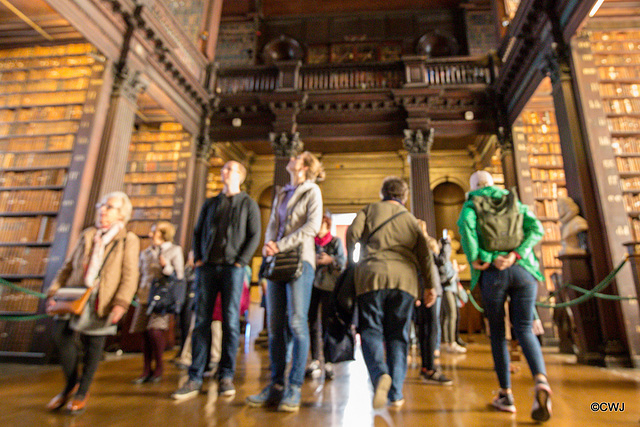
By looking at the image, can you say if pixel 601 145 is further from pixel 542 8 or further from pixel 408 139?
pixel 408 139

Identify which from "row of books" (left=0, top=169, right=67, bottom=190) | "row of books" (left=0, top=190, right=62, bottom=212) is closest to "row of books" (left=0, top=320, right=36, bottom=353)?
"row of books" (left=0, top=190, right=62, bottom=212)

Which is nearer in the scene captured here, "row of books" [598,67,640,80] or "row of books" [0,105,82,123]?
"row of books" [0,105,82,123]

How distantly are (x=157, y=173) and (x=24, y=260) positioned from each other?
2.60 metres

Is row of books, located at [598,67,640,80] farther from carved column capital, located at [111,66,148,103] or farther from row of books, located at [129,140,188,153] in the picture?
row of books, located at [129,140,188,153]

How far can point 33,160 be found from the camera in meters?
3.99

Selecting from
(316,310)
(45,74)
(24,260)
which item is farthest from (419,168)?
(24,260)

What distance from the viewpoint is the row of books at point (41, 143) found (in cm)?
401

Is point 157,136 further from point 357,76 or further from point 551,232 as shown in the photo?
point 551,232

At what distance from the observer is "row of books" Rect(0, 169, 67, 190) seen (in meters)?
3.90

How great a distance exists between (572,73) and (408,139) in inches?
105

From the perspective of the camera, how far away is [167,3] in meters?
5.45

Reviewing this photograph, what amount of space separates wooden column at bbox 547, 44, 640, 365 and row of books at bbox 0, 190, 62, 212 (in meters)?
5.44

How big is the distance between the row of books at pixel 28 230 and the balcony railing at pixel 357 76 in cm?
392

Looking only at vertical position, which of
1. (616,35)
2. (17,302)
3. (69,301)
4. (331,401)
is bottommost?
(331,401)
